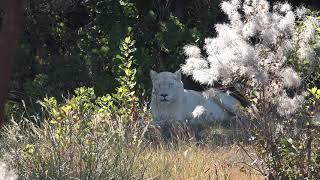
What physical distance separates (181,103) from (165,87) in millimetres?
530

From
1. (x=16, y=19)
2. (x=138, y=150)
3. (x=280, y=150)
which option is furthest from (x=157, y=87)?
(x=16, y=19)

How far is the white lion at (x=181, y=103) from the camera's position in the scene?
953 centimetres

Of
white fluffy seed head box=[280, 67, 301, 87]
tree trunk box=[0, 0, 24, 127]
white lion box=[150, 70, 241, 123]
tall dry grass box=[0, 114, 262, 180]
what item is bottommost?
tree trunk box=[0, 0, 24, 127]

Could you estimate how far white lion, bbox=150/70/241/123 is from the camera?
9.53m

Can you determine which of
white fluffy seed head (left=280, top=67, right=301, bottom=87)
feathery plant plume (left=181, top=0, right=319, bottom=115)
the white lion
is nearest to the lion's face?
the white lion

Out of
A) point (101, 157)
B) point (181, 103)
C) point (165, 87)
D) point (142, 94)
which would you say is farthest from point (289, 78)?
→ point (181, 103)

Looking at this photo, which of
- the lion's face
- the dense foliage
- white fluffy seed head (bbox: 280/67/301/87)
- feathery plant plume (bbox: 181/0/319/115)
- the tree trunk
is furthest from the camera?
the lion's face

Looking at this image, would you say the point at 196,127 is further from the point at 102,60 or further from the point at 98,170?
the point at 98,170

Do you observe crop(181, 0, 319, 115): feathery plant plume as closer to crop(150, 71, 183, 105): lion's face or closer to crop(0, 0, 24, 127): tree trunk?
crop(150, 71, 183, 105): lion's face

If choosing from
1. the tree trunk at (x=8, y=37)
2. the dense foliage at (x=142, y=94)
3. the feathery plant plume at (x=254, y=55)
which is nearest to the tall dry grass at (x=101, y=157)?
the dense foliage at (x=142, y=94)

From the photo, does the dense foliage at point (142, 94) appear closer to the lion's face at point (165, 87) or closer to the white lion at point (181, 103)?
the white lion at point (181, 103)

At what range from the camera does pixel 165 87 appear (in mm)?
9539

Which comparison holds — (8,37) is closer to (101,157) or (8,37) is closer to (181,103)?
(101,157)

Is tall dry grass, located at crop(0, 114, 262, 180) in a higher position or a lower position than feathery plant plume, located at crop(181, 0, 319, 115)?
lower
